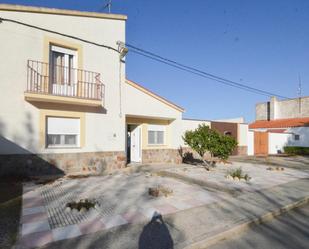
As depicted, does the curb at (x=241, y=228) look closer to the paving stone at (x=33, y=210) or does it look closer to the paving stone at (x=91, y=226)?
the paving stone at (x=91, y=226)

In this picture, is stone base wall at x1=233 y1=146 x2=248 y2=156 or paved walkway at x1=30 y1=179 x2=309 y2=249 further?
stone base wall at x1=233 y1=146 x2=248 y2=156

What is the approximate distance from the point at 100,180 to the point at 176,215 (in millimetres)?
4351

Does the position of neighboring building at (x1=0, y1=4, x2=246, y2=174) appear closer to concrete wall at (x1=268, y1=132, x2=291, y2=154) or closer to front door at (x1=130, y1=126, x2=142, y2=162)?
front door at (x1=130, y1=126, x2=142, y2=162)

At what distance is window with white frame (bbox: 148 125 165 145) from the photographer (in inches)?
571

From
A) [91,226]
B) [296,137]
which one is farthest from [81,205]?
[296,137]

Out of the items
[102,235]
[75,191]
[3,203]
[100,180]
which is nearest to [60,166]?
[100,180]

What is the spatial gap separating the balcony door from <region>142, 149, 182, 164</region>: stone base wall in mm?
5563

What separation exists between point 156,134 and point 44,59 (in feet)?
24.3

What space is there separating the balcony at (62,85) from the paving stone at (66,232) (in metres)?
6.13

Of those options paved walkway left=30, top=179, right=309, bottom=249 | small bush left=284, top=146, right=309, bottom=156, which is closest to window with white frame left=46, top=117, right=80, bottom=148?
paved walkway left=30, top=179, right=309, bottom=249

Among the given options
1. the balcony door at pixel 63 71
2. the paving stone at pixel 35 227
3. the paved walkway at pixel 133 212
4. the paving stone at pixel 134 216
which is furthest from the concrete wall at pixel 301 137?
the paving stone at pixel 35 227

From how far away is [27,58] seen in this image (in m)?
9.41

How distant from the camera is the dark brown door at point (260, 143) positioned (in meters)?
22.5

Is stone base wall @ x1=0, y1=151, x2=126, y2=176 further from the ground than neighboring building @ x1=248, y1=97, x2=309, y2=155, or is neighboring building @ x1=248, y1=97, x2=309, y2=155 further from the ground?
neighboring building @ x1=248, y1=97, x2=309, y2=155
